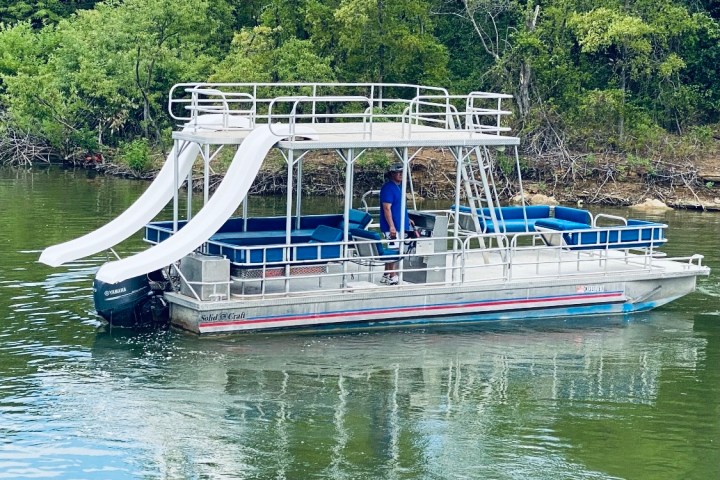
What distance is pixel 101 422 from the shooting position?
16641 millimetres

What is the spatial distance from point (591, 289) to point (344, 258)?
4.79 metres

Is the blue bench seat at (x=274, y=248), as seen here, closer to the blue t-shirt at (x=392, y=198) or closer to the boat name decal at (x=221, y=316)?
the boat name decal at (x=221, y=316)

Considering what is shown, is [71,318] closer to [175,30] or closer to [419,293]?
[419,293]

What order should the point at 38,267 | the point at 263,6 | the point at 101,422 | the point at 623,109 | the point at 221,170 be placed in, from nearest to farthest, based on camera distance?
the point at 101,422, the point at 38,267, the point at 221,170, the point at 623,109, the point at 263,6

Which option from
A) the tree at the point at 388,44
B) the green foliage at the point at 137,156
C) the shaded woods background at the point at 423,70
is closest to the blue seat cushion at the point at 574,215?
the shaded woods background at the point at 423,70

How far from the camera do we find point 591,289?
23.3 metres

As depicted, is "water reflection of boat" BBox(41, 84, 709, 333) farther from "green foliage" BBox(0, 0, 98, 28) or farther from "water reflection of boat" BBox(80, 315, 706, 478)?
"green foliage" BBox(0, 0, 98, 28)

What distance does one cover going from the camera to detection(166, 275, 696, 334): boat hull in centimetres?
2047

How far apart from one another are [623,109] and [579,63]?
2.77m

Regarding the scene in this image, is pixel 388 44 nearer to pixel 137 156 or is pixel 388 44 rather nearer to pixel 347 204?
pixel 137 156

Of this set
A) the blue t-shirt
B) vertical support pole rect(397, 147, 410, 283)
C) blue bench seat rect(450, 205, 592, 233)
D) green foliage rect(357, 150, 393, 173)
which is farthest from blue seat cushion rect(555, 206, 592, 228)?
green foliage rect(357, 150, 393, 173)

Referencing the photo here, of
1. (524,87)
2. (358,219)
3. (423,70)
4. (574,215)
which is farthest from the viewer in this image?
(423,70)

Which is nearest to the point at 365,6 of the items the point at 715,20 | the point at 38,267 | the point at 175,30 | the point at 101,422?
the point at 175,30

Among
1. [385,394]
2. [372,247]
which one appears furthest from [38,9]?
[385,394]
